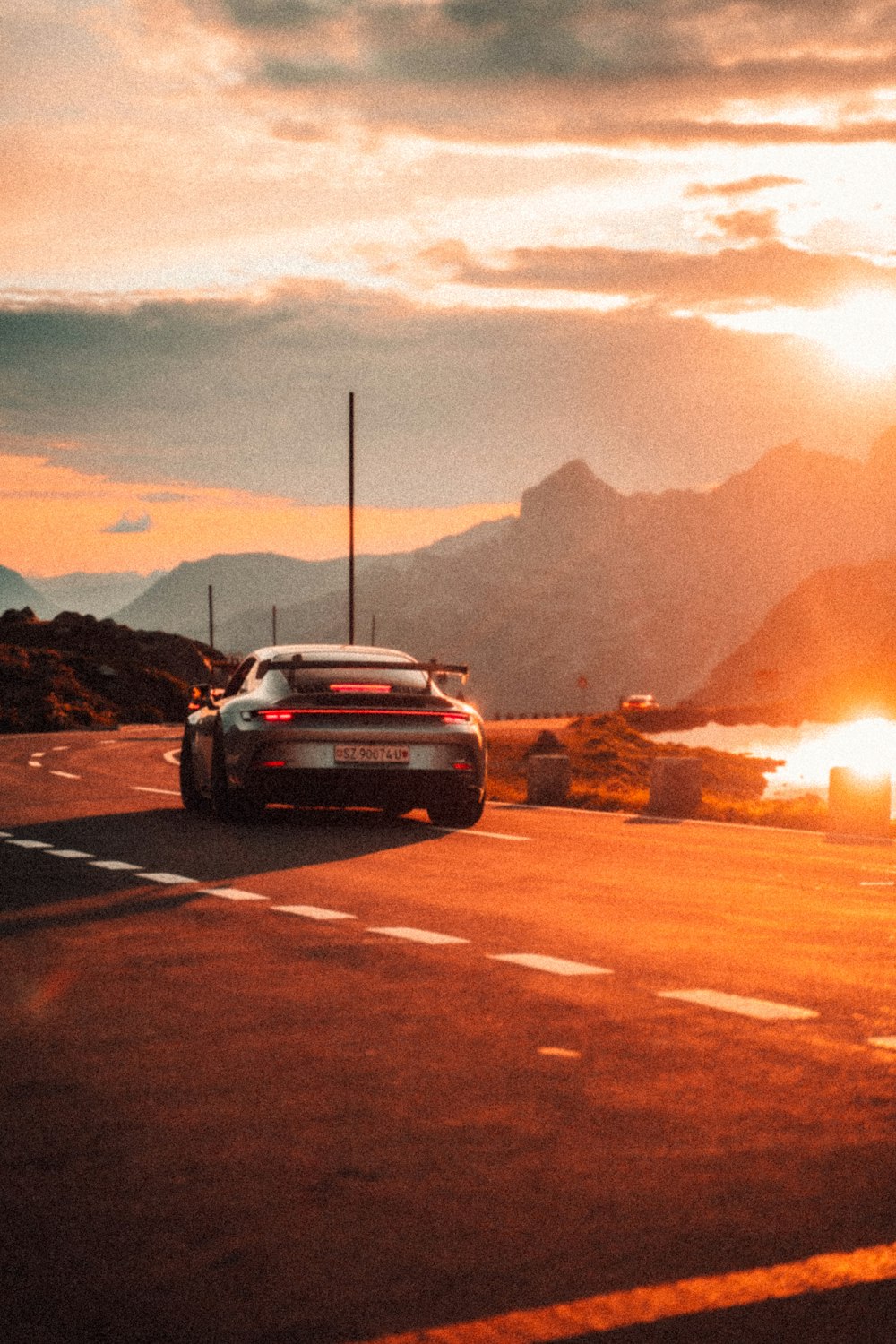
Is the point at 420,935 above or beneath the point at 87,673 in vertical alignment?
beneath

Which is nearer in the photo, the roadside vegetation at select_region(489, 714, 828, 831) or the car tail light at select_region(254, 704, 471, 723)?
the car tail light at select_region(254, 704, 471, 723)

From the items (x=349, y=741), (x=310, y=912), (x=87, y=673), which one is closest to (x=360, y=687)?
(x=349, y=741)

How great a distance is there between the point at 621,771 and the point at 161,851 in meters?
63.1

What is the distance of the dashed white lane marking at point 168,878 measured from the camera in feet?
41.4

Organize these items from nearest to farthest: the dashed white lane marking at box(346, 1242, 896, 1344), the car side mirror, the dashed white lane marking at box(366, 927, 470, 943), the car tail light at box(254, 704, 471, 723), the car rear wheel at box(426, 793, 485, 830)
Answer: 1. the dashed white lane marking at box(346, 1242, 896, 1344)
2. the dashed white lane marking at box(366, 927, 470, 943)
3. the car tail light at box(254, 704, 471, 723)
4. the car rear wheel at box(426, 793, 485, 830)
5. the car side mirror

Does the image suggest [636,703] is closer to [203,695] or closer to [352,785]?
[203,695]

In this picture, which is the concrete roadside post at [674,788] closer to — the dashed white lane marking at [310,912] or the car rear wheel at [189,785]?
the car rear wheel at [189,785]

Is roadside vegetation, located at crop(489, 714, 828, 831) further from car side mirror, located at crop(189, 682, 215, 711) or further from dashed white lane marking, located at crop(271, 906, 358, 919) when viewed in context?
dashed white lane marking, located at crop(271, 906, 358, 919)

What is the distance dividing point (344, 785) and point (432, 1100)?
35.5 ft

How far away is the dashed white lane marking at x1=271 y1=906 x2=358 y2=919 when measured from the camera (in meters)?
10.7

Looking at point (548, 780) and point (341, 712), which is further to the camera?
point (548, 780)

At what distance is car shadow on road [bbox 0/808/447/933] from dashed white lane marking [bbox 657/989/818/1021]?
401 cm

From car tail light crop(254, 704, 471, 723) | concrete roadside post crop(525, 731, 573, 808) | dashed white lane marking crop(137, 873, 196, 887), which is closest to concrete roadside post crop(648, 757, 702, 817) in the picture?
concrete roadside post crop(525, 731, 573, 808)

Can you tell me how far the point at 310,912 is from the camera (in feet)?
35.8
